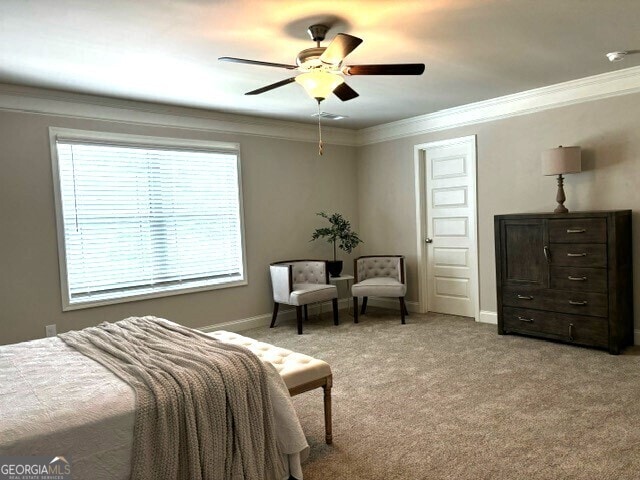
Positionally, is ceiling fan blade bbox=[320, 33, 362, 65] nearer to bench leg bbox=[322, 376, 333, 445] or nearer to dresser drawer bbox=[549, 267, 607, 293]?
bench leg bbox=[322, 376, 333, 445]

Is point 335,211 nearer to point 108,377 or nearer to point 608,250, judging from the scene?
point 608,250

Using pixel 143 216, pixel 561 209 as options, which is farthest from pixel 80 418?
pixel 561 209

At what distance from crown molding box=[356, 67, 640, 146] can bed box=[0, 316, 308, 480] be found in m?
4.03

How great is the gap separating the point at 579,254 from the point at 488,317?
144cm

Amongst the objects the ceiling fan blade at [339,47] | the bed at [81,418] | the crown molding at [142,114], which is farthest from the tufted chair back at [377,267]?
the bed at [81,418]

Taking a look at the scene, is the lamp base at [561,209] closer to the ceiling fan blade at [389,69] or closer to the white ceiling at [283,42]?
the white ceiling at [283,42]

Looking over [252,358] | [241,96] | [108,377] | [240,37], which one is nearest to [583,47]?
[240,37]

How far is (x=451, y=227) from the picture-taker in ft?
18.9

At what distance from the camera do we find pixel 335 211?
6.51 meters

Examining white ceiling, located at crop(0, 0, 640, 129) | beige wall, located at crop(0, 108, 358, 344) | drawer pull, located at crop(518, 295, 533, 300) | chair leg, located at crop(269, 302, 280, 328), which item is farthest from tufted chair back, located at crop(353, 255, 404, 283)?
white ceiling, located at crop(0, 0, 640, 129)

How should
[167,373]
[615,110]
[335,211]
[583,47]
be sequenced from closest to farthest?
[167,373], [583,47], [615,110], [335,211]

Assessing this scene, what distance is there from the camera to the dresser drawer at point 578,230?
4.08m

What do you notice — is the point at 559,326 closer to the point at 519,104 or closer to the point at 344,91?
the point at 519,104

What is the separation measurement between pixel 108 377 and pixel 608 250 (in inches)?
156
